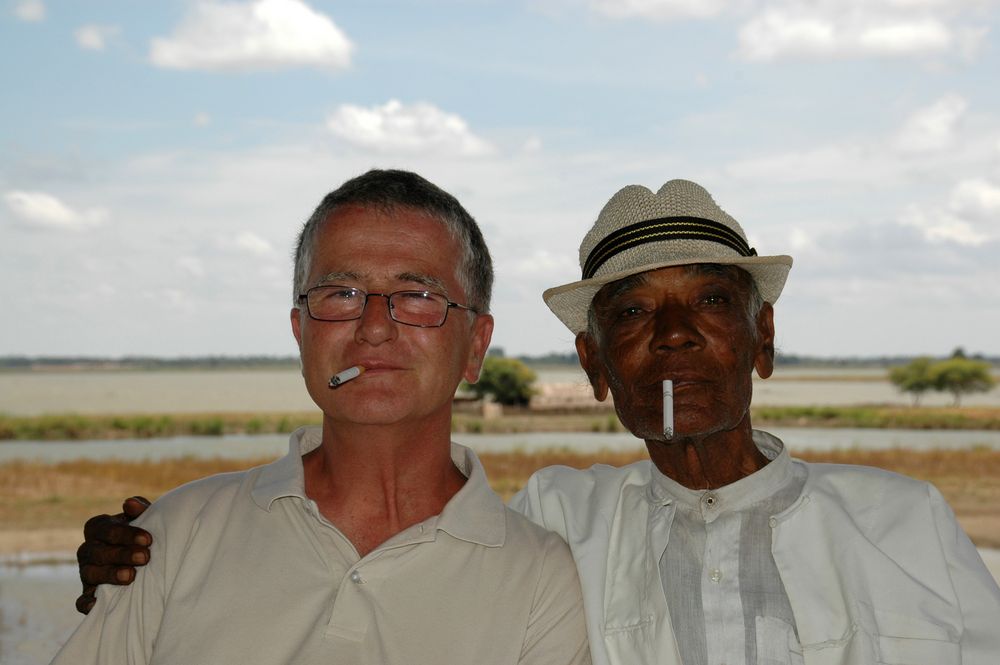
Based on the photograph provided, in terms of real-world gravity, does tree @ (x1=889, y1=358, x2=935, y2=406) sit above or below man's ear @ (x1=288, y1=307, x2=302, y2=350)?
above

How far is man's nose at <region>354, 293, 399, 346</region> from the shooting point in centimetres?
250

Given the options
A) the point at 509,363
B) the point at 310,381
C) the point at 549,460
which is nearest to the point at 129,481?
the point at 549,460

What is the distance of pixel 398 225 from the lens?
2.59 meters

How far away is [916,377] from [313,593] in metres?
73.7

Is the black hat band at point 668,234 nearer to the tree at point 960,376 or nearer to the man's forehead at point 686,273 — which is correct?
the man's forehead at point 686,273

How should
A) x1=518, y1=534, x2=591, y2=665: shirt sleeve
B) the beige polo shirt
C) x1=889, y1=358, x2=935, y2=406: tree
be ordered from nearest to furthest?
the beige polo shirt
x1=518, y1=534, x2=591, y2=665: shirt sleeve
x1=889, y1=358, x2=935, y2=406: tree

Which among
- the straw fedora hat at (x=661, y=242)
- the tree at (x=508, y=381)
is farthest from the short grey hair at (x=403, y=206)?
the tree at (x=508, y=381)

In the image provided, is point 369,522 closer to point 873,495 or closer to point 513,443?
point 873,495

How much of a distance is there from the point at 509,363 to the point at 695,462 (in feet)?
177

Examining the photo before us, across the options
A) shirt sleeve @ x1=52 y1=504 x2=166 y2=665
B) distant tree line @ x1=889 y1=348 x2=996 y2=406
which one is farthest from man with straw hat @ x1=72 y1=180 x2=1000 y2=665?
distant tree line @ x1=889 y1=348 x2=996 y2=406

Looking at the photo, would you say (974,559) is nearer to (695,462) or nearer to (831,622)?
(831,622)

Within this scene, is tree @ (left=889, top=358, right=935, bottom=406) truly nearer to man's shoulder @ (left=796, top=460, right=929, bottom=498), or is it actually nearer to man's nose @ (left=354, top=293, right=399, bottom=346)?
man's shoulder @ (left=796, top=460, right=929, bottom=498)

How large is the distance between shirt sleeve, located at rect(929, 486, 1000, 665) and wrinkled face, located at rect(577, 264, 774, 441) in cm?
61

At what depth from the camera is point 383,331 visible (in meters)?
2.51
